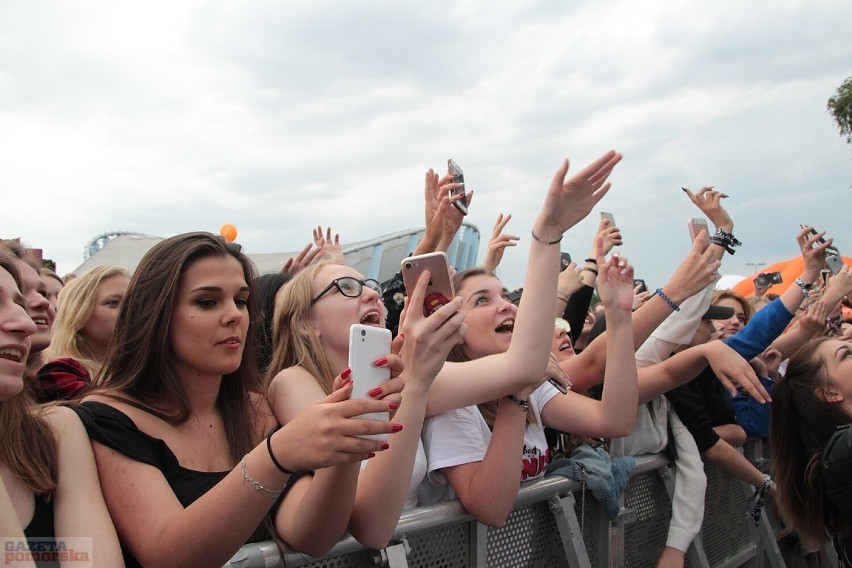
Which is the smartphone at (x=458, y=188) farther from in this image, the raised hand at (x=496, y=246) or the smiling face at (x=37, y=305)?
the smiling face at (x=37, y=305)

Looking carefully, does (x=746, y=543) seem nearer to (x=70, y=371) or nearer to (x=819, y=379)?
(x=819, y=379)

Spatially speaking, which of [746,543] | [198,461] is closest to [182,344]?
[198,461]

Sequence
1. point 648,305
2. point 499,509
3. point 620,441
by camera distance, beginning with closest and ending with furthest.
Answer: point 499,509 < point 648,305 < point 620,441

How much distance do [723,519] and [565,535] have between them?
2.01 meters

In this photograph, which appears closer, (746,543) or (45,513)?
(45,513)

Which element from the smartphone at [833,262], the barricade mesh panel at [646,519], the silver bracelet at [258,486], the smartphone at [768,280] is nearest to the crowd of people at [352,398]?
the silver bracelet at [258,486]

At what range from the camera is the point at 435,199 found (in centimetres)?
401

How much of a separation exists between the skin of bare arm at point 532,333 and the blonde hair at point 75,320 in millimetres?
1795

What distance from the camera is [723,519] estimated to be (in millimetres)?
4461

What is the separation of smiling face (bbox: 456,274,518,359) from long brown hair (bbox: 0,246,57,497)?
5.37 feet

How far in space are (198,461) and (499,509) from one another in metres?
1.06

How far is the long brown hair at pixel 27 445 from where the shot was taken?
64.9 inches

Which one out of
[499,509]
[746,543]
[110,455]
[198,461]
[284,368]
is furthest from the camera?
[746,543]

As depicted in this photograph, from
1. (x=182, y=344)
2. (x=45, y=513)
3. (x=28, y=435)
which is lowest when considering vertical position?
(x=45, y=513)
